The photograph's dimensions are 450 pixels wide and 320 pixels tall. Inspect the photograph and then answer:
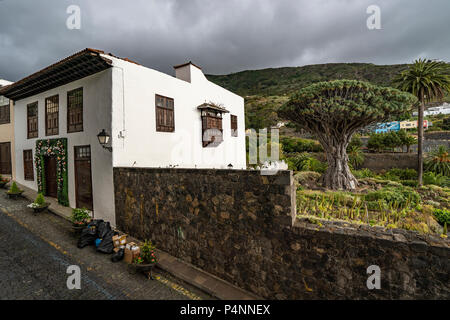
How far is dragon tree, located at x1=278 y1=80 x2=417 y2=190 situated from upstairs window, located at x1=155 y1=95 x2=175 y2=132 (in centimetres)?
730

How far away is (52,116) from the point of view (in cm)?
987

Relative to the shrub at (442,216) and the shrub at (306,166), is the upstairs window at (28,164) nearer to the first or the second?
the shrub at (306,166)

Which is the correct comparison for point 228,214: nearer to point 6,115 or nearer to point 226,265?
point 226,265

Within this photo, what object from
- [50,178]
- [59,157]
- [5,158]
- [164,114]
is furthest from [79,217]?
[5,158]

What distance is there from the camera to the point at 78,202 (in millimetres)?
8789

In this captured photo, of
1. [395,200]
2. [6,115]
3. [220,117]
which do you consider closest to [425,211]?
[395,200]

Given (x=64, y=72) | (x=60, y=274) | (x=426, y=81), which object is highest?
(x=426, y=81)

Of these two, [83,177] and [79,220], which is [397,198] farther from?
[83,177]

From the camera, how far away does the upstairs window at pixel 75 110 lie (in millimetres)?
8586

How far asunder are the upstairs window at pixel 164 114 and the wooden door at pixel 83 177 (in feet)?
10.1

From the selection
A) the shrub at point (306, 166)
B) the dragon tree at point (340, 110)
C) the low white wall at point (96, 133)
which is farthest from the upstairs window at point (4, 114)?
the shrub at point (306, 166)

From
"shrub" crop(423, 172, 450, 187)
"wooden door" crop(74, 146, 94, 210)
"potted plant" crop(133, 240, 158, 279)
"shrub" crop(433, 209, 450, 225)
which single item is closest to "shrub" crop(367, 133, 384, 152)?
"shrub" crop(423, 172, 450, 187)

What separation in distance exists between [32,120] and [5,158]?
5820mm
